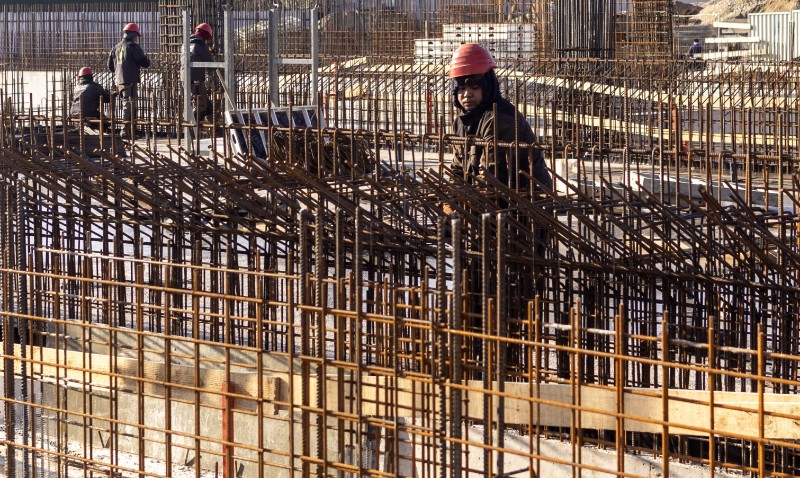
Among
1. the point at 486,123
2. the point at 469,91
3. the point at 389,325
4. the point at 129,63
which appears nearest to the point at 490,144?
the point at 486,123

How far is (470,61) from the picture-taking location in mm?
8336

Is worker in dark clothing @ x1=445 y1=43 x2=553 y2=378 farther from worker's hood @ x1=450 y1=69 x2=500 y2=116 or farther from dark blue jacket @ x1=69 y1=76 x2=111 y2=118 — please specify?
dark blue jacket @ x1=69 y1=76 x2=111 y2=118

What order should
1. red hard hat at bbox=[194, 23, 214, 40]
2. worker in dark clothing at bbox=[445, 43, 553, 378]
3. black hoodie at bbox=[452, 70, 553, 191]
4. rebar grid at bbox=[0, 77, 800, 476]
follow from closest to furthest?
rebar grid at bbox=[0, 77, 800, 476], worker in dark clothing at bbox=[445, 43, 553, 378], black hoodie at bbox=[452, 70, 553, 191], red hard hat at bbox=[194, 23, 214, 40]

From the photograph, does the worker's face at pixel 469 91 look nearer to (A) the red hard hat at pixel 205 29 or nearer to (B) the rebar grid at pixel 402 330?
(B) the rebar grid at pixel 402 330

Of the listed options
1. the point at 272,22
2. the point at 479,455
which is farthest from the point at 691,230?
the point at 272,22

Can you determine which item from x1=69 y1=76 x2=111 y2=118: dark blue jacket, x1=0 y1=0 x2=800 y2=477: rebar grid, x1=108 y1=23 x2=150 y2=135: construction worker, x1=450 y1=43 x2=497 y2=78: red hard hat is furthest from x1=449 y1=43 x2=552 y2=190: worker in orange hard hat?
x1=108 y1=23 x2=150 y2=135: construction worker

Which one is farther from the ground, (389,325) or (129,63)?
(129,63)

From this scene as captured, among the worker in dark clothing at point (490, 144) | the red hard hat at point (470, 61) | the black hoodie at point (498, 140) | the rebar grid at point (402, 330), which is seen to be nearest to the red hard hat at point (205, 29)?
the rebar grid at point (402, 330)

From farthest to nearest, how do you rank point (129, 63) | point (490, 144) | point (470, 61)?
point (129, 63) → point (470, 61) → point (490, 144)

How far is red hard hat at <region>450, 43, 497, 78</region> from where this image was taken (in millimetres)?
8273

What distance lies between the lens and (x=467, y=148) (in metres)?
8.38

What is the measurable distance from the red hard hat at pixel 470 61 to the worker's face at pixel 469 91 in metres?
0.06

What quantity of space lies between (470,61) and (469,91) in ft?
0.73

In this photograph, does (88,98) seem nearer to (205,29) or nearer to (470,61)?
(205,29)
